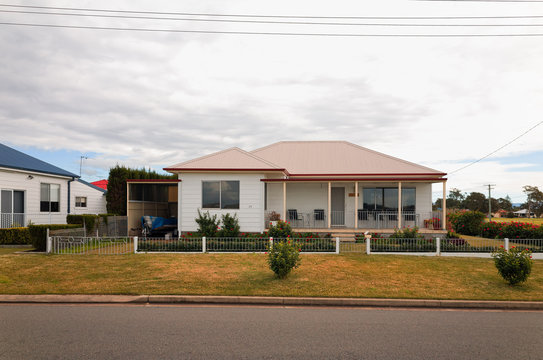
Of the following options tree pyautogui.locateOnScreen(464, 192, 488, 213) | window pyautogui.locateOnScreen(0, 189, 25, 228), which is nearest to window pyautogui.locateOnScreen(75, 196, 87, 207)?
window pyautogui.locateOnScreen(0, 189, 25, 228)

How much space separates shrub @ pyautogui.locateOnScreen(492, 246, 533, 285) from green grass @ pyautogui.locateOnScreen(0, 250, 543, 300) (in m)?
0.24

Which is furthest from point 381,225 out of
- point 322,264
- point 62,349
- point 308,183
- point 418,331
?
point 62,349

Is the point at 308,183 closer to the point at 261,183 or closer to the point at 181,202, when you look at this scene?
the point at 261,183

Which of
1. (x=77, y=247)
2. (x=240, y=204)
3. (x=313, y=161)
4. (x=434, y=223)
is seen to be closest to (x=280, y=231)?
(x=240, y=204)

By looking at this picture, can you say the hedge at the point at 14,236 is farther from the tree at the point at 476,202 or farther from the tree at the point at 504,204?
the tree at the point at 504,204

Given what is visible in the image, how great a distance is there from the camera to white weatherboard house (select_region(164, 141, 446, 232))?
19.9 m

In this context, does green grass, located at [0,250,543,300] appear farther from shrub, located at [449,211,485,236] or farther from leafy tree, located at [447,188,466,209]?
leafy tree, located at [447,188,466,209]

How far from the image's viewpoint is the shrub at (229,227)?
62.2 ft

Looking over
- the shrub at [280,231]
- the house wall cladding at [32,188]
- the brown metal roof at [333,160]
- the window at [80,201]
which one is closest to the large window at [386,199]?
the brown metal roof at [333,160]

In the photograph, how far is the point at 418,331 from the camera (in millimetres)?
6793

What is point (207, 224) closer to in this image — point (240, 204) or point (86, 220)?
point (240, 204)

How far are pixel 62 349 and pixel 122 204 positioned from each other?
2074 cm

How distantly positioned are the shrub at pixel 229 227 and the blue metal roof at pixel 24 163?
428 inches

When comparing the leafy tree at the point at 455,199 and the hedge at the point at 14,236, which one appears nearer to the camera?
the hedge at the point at 14,236
